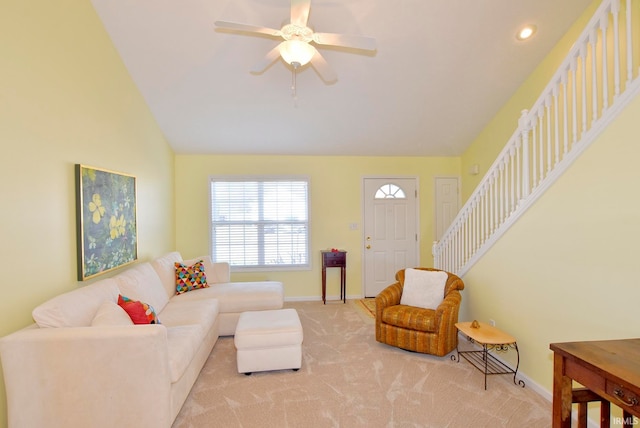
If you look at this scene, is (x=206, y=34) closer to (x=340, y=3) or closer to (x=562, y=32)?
(x=340, y=3)

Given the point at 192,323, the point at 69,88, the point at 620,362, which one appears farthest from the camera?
the point at 192,323

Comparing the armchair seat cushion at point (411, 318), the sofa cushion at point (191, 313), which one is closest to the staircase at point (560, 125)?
the armchair seat cushion at point (411, 318)

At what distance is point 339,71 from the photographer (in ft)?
12.5

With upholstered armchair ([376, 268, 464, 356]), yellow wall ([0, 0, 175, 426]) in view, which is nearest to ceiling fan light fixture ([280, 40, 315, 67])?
yellow wall ([0, 0, 175, 426])

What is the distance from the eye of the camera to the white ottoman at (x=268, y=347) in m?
2.88

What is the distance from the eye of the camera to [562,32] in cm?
356

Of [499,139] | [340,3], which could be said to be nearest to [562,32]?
[499,139]

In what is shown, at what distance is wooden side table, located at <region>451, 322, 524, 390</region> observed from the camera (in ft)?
9.00

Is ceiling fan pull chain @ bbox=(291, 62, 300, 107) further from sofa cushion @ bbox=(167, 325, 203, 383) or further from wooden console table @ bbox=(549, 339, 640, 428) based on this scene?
wooden console table @ bbox=(549, 339, 640, 428)

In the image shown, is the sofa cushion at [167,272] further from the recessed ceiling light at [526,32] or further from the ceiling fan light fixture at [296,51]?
the recessed ceiling light at [526,32]

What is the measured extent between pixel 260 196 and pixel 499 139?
12.1 feet

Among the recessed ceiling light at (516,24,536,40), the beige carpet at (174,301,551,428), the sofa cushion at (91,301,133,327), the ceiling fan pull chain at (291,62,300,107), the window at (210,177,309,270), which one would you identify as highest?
the recessed ceiling light at (516,24,536,40)

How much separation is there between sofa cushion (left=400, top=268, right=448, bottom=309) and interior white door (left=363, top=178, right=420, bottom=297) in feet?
6.19

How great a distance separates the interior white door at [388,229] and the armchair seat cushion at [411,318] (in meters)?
2.14
